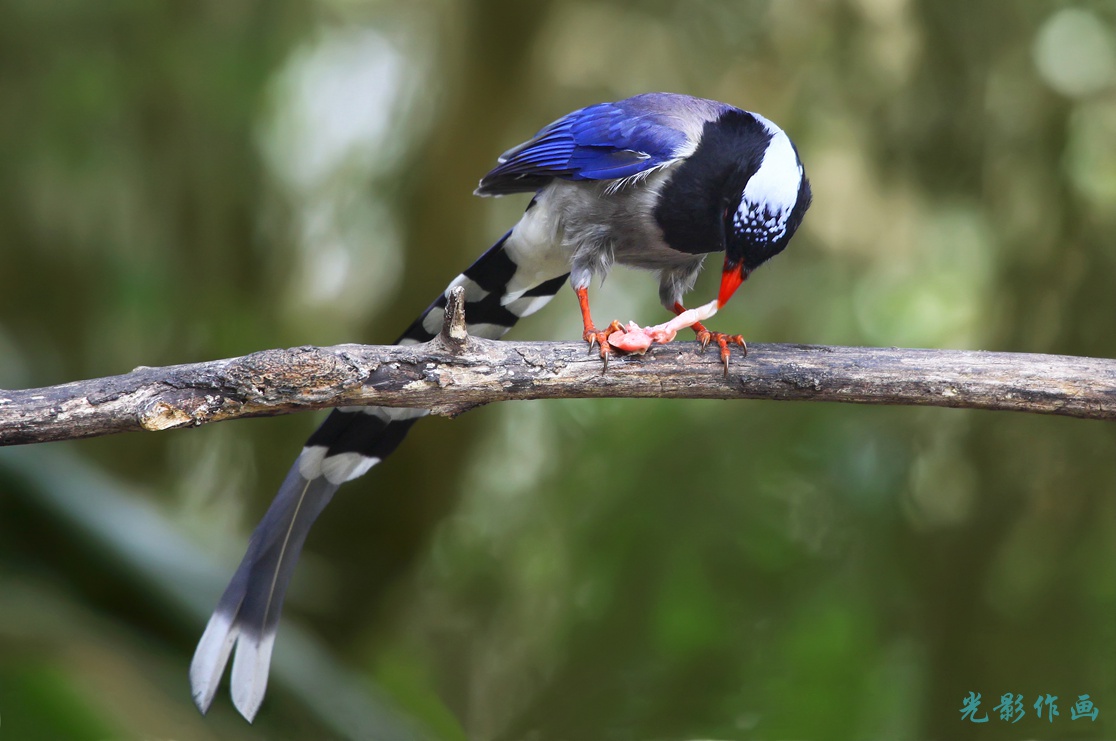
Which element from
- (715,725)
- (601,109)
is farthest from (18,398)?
(715,725)

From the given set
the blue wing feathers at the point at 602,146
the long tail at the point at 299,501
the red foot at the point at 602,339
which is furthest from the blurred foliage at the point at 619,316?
the red foot at the point at 602,339

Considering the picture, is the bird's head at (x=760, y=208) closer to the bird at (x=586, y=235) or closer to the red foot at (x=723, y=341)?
the bird at (x=586, y=235)

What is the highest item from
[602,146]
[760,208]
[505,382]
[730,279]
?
[602,146]

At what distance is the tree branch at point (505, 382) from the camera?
221 centimetres

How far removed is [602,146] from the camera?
311 cm

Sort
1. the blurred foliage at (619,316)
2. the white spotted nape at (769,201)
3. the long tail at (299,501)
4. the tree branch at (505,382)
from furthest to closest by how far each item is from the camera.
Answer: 1. the blurred foliage at (619,316)
2. the long tail at (299,501)
3. the white spotted nape at (769,201)
4. the tree branch at (505,382)

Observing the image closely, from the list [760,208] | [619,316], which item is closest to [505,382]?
[760,208]

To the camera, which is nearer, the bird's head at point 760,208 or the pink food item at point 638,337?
the pink food item at point 638,337

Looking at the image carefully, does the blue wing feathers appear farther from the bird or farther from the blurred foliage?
the blurred foliage

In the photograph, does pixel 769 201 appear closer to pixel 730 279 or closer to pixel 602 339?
pixel 730 279

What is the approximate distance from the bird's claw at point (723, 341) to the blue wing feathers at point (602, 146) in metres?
0.59

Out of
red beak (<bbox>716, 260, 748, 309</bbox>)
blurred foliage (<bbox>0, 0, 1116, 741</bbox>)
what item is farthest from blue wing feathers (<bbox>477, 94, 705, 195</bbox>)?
blurred foliage (<bbox>0, 0, 1116, 741</bbox>)

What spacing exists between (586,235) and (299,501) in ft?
4.30

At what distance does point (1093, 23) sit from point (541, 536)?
146 inches
